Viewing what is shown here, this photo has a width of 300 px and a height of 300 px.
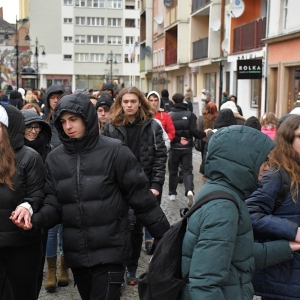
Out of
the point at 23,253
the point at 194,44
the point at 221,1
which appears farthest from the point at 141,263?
the point at 194,44

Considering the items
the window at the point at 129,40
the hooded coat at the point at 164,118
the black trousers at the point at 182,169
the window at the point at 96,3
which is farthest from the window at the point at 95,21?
the hooded coat at the point at 164,118

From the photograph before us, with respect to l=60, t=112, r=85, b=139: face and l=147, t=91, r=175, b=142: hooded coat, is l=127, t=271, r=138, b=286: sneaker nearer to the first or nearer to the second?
l=60, t=112, r=85, b=139: face

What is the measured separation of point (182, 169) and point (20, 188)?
267 inches

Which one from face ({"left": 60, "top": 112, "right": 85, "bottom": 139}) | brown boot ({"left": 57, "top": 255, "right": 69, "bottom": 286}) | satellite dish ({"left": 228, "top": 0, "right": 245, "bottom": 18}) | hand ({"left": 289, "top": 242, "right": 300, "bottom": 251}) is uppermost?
satellite dish ({"left": 228, "top": 0, "right": 245, "bottom": 18})

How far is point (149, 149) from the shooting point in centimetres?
592

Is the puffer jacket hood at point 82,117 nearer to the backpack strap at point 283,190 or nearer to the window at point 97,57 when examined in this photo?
the backpack strap at point 283,190

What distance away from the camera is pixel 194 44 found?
3625cm

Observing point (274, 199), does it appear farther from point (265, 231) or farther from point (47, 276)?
point (47, 276)

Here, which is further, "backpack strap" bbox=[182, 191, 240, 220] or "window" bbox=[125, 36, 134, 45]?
"window" bbox=[125, 36, 134, 45]

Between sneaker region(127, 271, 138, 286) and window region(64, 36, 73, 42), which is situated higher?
window region(64, 36, 73, 42)

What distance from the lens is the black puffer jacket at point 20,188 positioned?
12.6 feet

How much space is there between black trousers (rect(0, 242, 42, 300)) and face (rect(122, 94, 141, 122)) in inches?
84.0

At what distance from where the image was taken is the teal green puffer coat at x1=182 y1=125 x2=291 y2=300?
2457mm

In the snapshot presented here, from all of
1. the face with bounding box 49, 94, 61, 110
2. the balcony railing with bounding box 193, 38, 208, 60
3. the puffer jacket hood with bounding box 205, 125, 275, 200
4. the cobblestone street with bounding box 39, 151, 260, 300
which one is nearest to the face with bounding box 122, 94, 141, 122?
the face with bounding box 49, 94, 61, 110
